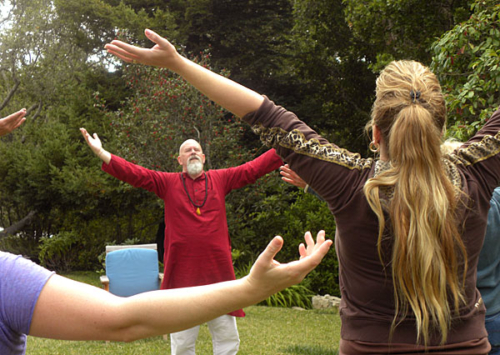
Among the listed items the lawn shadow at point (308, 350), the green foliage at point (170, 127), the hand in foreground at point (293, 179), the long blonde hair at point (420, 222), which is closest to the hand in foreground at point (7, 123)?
the hand in foreground at point (293, 179)

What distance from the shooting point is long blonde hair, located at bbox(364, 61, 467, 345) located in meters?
1.57

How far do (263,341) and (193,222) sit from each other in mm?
3144

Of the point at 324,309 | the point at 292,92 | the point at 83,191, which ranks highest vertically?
the point at 292,92

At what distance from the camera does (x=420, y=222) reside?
157 centimetres

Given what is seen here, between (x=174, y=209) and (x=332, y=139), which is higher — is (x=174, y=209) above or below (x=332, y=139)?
below

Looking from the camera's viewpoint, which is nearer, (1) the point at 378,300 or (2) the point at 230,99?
(1) the point at 378,300

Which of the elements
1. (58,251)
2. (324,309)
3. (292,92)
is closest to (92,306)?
(324,309)

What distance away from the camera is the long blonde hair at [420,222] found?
61.7 inches

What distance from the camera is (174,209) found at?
482 centimetres

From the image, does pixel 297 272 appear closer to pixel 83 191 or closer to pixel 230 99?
pixel 230 99

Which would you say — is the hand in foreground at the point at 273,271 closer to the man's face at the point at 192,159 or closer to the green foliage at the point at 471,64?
the man's face at the point at 192,159

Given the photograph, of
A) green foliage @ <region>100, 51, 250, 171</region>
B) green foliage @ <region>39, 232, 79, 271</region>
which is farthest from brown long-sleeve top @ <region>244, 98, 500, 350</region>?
green foliage @ <region>39, 232, 79, 271</region>

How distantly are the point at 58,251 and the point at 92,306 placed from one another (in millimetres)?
13033

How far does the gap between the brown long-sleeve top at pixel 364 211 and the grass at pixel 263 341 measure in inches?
199
